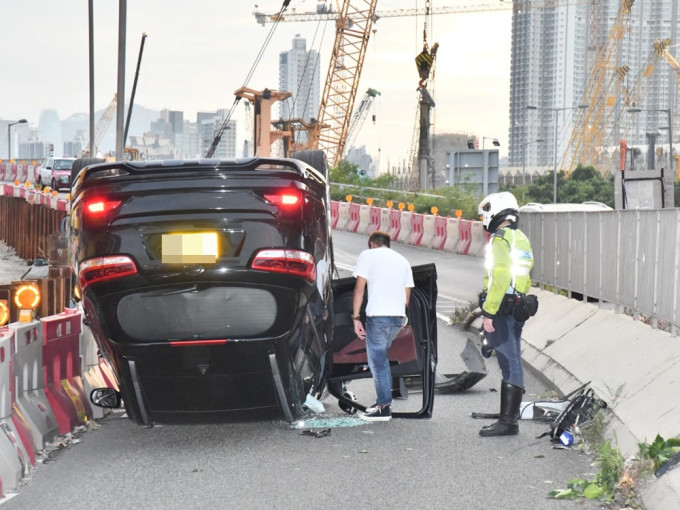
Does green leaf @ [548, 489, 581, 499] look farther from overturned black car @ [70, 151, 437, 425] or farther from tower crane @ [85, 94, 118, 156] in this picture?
tower crane @ [85, 94, 118, 156]

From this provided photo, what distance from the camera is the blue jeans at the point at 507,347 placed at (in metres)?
9.32

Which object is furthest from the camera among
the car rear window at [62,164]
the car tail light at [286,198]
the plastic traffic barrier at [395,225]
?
the car rear window at [62,164]

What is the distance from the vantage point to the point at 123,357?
26.9ft

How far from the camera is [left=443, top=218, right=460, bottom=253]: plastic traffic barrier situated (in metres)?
36.3

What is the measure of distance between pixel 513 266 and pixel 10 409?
424cm

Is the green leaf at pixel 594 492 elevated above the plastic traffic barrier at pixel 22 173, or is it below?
below

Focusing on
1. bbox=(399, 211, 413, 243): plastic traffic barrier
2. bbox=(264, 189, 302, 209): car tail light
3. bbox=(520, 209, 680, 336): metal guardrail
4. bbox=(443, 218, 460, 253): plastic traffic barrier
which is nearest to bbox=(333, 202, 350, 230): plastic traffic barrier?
bbox=(399, 211, 413, 243): plastic traffic barrier

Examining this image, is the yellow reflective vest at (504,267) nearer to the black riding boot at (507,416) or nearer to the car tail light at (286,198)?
the black riding boot at (507,416)

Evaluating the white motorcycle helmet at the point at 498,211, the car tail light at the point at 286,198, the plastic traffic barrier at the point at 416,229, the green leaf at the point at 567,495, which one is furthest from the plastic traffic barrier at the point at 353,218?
the green leaf at the point at 567,495

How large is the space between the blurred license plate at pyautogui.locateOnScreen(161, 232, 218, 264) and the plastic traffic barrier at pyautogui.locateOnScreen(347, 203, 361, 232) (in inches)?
1445

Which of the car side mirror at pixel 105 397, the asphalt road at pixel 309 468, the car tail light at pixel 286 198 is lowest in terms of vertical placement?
the asphalt road at pixel 309 468

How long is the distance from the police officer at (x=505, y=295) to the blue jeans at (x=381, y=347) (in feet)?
2.76

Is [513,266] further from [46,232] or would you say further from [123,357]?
[46,232]

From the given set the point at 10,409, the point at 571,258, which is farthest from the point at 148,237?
the point at 571,258
